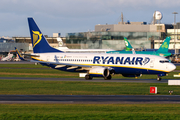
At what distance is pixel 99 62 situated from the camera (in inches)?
2379

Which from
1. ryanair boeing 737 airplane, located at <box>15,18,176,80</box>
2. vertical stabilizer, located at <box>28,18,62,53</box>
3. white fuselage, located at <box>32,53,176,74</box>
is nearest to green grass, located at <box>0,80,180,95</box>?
white fuselage, located at <box>32,53,176,74</box>

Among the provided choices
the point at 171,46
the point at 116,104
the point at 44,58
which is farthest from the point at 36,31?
the point at 171,46

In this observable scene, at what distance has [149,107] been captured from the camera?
27766mm

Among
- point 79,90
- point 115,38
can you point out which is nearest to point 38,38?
point 79,90

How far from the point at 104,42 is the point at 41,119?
493 ft

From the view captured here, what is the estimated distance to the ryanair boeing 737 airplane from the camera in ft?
185

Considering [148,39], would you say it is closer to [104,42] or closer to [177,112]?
[104,42]

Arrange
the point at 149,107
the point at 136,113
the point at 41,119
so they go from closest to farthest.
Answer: the point at 41,119, the point at 136,113, the point at 149,107

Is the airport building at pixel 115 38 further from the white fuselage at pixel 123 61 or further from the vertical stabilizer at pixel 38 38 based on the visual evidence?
the white fuselage at pixel 123 61

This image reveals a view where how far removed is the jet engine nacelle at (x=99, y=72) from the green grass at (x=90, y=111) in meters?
28.6

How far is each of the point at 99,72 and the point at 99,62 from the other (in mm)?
3269

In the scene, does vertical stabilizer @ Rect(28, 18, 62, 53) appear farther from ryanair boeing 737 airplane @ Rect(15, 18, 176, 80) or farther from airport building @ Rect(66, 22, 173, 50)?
airport building @ Rect(66, 22, 173, 50)

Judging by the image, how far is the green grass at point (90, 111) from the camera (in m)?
22.3

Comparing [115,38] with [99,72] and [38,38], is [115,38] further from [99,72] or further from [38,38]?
[99,72]
